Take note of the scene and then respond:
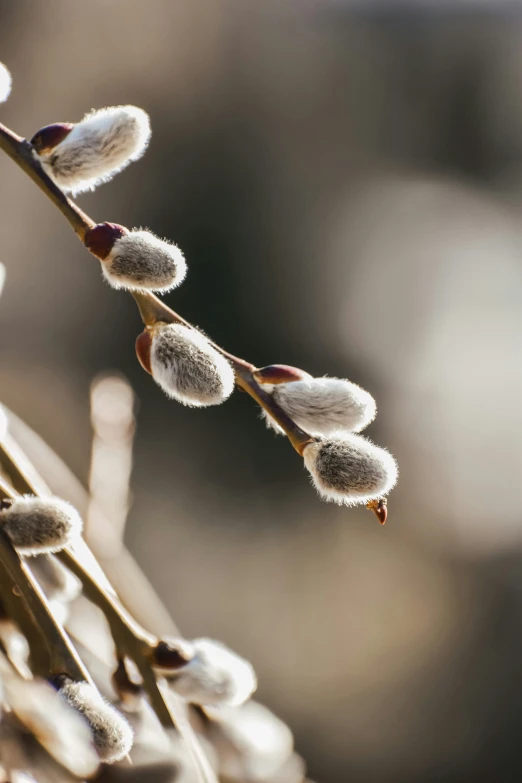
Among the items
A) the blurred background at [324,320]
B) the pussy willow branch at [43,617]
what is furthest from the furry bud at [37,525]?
the blurred background at [324,320]

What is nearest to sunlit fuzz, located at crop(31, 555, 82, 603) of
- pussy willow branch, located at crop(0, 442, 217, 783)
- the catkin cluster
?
pussy willow branch, located at crop(0, 442, 217, 783)

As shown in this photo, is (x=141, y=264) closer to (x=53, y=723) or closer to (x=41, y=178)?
(x=41, y=178)

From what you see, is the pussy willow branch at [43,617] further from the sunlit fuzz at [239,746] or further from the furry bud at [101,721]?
the sunlit fuzz at [239,746]

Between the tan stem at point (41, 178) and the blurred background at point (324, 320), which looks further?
the blurred background at point (324, 320)

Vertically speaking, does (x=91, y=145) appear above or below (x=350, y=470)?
above

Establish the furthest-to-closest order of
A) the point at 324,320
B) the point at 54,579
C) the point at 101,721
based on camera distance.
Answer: the point at 324,320 < the point at 54,579 < the point at 101,721

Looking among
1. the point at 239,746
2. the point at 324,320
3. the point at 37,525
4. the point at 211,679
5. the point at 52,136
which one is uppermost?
the point at 52,136

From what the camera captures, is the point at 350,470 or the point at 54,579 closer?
the point at 350,470

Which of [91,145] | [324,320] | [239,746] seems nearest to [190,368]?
[91,145]
